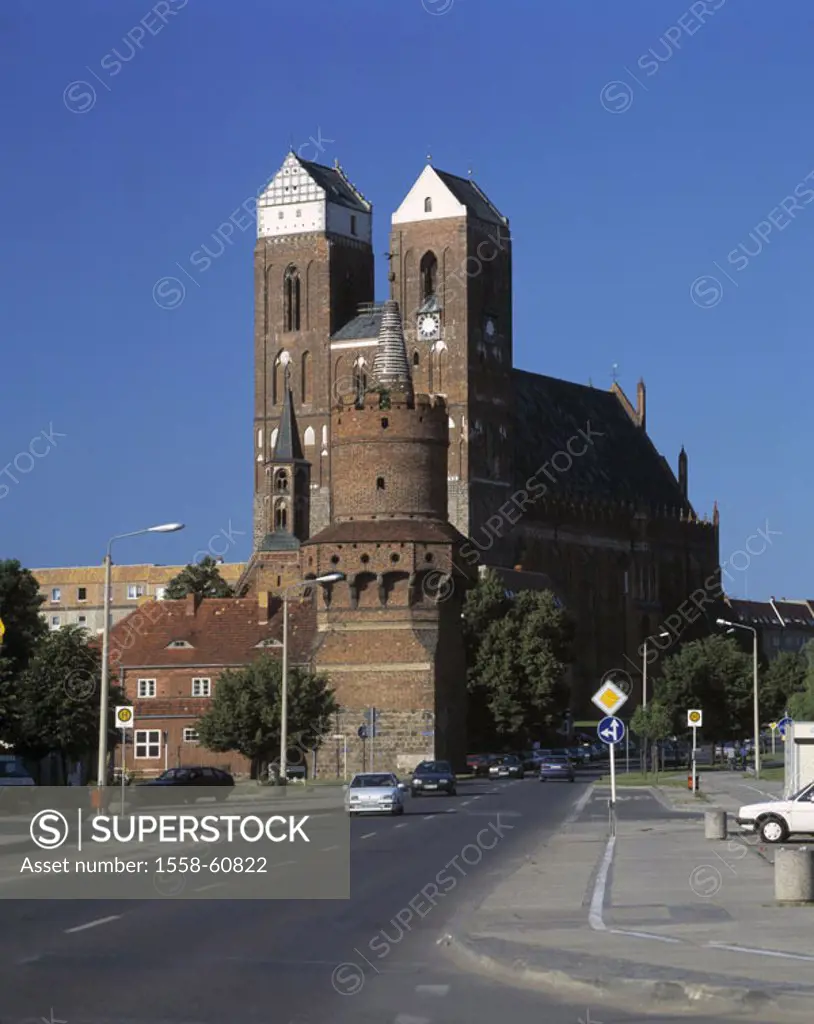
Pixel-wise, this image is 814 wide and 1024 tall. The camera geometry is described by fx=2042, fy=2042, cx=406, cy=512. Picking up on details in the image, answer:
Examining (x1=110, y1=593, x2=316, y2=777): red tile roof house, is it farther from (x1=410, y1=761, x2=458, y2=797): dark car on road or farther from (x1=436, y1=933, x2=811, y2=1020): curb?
(x1=436, y1=933, x2=811, y2=1020): curb

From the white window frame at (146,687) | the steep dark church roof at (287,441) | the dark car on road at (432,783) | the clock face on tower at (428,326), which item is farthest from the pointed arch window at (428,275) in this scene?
the dark car on road at (432,783)

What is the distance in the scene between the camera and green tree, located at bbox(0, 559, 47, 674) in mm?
67438

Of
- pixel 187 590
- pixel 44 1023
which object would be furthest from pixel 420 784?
pixel 187 590

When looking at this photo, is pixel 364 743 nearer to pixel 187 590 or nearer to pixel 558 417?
pixel 187 590

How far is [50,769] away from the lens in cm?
6312

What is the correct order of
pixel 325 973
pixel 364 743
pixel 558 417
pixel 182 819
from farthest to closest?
1. pixel 558 417
2. pixel 364 743
3. pixel 182 819
4. pixel 325 973

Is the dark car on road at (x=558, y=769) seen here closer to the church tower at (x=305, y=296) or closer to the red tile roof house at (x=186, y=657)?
the red tile roof house at (x=186, y=657)

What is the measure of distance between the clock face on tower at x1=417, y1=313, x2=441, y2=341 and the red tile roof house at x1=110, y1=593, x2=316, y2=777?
36.9 metres

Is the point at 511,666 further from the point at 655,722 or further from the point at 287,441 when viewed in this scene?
the point at 287,441

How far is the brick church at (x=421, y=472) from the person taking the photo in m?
104

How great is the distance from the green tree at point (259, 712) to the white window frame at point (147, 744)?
24.2 meters

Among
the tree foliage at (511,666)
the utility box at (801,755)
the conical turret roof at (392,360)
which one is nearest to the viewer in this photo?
the utility box at (801,755)

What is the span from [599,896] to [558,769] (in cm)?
6563

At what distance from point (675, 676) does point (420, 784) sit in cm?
3290
